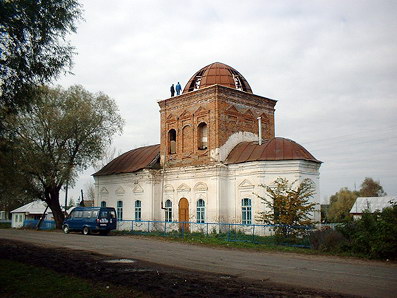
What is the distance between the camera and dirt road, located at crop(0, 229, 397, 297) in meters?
10.8

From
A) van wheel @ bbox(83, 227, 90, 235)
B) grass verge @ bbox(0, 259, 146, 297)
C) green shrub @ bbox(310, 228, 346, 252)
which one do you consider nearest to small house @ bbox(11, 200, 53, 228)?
van wheel @ bbox(83, 227, 90, 235)

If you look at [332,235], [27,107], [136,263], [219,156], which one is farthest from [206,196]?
[27,107]

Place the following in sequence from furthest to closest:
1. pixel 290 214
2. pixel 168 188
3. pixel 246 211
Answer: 1. pixel 168 188
2. pixel 246 211
3. pixel 290 214

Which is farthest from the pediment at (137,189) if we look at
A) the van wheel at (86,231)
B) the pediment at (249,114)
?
the pediment at (249,114)

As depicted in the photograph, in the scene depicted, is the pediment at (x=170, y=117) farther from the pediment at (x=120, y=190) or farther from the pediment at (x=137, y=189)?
the pediment at (x=120, y=190)

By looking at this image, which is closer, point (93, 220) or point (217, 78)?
point (93, 220)

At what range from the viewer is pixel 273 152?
26531mm

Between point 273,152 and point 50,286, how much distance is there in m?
18.9

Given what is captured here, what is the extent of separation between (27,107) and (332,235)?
44.7 feet

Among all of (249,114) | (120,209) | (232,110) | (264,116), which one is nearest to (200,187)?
(232,110)

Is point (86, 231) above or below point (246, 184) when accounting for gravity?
below

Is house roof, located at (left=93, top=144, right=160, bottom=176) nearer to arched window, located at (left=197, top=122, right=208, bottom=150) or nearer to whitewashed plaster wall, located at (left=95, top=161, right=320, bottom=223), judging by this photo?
whitewashed plaster wall, located at (left=95, top=161, right=320, bottom=223)

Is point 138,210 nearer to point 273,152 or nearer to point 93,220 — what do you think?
point 93,220

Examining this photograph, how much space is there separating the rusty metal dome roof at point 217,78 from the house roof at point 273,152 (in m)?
5.58
